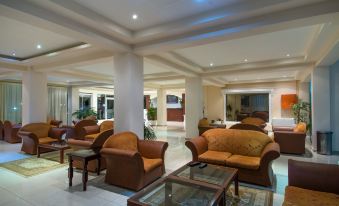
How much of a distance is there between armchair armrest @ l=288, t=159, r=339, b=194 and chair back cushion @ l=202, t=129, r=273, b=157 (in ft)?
4.50

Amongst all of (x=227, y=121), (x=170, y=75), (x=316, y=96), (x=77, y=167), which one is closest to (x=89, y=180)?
(x=77, y=167)

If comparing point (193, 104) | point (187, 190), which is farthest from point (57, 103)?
point (187, 190)

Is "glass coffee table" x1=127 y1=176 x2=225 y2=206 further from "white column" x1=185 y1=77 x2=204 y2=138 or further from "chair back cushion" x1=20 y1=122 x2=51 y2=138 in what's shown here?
"white column" x1=185 y1=77 x2=204 y2=138

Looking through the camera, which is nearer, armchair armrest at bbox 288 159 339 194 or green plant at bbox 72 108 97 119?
armchair armrest at bbox 288 159 339 194

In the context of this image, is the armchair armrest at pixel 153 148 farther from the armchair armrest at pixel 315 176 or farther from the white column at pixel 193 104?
the white column at pixel 193 104

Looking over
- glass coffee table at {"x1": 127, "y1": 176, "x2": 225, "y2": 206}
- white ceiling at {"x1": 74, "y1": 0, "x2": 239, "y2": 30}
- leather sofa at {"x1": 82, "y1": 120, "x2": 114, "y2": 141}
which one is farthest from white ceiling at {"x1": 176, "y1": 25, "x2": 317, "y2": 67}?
leather sofa at {"x1": 82, "y1": 120, "x2": 114, "y2": 141}

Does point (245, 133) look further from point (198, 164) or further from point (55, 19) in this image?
point (55, 19)

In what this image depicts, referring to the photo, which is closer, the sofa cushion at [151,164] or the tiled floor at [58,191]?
the tiled floor at [58,191]

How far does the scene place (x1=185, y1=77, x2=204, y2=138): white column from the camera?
26.0 feet

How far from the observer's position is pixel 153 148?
151 inches

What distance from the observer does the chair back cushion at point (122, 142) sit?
3.51 meters

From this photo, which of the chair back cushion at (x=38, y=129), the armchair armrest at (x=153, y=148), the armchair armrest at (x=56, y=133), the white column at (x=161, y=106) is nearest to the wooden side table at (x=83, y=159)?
the armchair armrest at (x=153, y=148)

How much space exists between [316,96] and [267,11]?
14.4ft

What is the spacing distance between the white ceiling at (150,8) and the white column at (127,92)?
112cm
